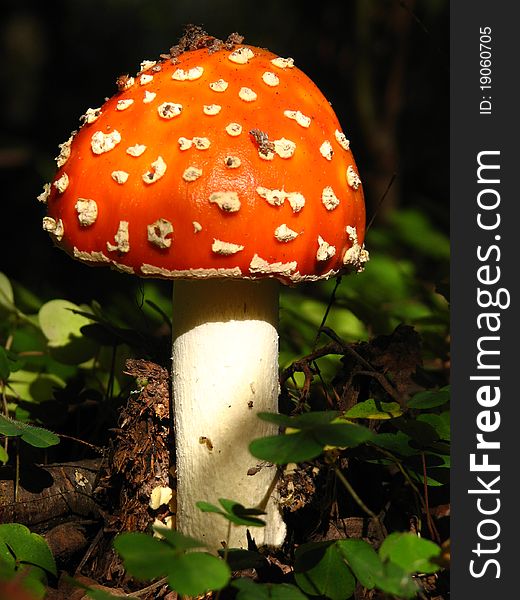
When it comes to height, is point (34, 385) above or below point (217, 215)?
below

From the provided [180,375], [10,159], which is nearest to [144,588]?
[180,375]

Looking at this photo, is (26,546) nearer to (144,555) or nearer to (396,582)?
(144,555)

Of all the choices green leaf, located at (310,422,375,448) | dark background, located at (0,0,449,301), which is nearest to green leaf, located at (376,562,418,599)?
green leaf, located at (310,422,375,448)

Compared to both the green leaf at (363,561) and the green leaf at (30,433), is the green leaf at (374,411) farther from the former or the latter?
the green leaf at (30,433)

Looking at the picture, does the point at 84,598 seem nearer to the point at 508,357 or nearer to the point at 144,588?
the point at 144,588

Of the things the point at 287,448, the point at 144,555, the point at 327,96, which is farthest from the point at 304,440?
the point at 327,96

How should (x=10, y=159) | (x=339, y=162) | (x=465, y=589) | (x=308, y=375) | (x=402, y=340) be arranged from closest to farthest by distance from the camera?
(x=465, y=589)
(x=339, y=162)
(x=308, y=375)
(x=402, y=340)
(x=10, y=159)
